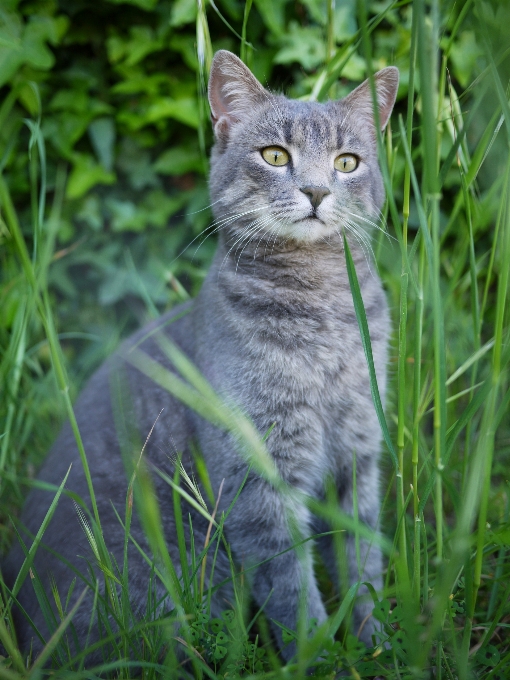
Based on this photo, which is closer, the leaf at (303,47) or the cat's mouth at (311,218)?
the cat's mouth at (311,218)

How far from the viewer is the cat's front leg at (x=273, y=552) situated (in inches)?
59.4

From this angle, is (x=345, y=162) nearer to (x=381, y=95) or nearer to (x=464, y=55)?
(x=381, y=95)

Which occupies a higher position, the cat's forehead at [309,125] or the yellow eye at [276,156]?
the cat's forehead at [309,125]

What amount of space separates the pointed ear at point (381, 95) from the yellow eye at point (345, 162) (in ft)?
0.38

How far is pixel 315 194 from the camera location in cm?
149

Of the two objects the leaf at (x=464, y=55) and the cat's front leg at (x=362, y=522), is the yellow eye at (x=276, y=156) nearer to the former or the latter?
the cat's front leg at (x=362, y=522)

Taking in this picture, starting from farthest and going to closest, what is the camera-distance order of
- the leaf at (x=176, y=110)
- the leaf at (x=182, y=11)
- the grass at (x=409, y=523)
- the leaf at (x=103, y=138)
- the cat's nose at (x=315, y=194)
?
1. the leaf at (x=103, y=138)
2. the leaf at (x=176, y=110)
3. the leaf at (x=182, y=11)
4. the cat's nose at (x=315, y=194)
5. the grass at (x=409, y=523)

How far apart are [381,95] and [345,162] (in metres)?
0.22

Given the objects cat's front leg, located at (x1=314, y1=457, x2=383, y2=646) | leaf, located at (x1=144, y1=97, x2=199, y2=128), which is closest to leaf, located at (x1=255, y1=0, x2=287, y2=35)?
leaf, located at (x1=144, y1=97, x2=199, y2=128)

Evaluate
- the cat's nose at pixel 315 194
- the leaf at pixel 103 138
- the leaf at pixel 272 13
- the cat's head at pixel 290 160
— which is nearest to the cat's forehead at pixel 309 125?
the cat's head at pixel 290 160

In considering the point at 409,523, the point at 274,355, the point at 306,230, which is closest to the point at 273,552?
the point at 409,523

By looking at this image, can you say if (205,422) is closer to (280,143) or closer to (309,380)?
(309,380)

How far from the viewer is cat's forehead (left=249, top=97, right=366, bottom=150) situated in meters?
1.60

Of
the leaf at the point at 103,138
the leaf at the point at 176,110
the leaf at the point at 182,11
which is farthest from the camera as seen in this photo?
the leaf at the point at 103,138
